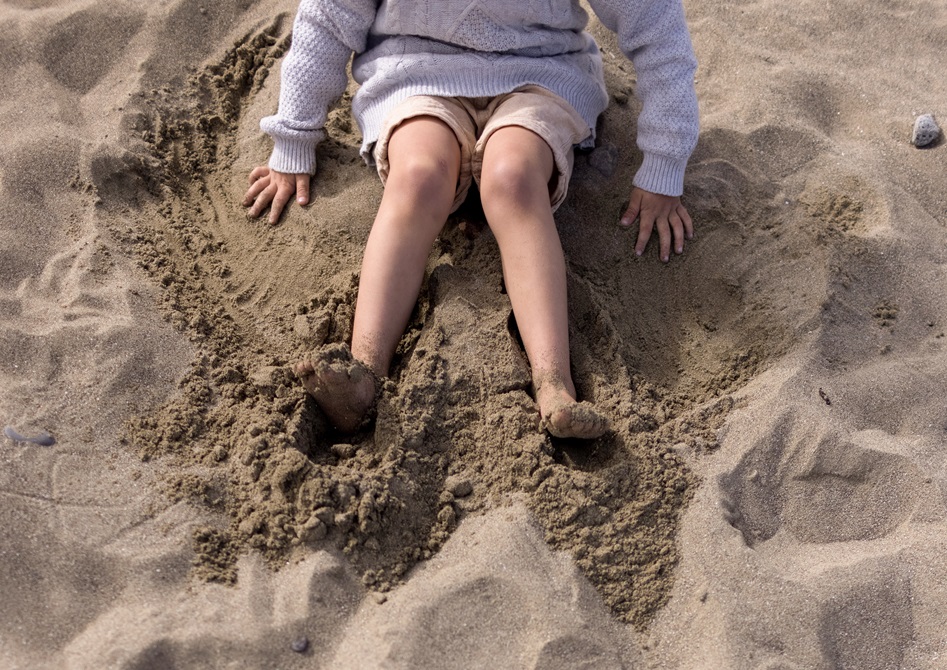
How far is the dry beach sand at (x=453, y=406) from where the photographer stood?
190 cm

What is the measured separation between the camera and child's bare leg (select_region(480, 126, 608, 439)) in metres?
2.22

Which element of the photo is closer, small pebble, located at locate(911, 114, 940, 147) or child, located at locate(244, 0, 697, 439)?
child, located at locate(244, 0, 697, 439)

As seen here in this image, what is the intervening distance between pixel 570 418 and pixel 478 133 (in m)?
0.96

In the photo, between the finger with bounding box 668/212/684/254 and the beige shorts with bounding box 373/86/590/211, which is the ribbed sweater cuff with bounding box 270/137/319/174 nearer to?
the beige shorts with bounding box 373/86/590/211

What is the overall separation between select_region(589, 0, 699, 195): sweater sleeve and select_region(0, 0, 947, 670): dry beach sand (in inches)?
8.2

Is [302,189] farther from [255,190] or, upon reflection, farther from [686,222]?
[686,222]

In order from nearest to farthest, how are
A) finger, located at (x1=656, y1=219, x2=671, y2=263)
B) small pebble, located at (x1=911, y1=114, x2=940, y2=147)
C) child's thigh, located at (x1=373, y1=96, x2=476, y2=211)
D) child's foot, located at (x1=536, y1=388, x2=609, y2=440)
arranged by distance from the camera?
child's foot, located at (x1=536, y1=388, x2=609, y2=440) < child's thigh, located at (x1=373, y1=96, x2=476, y2=211) < finger, located at (x1=656, y1=219, x2=671, y2=263) < small pebble, located at (x1=911, y1=114, x2=940, y2=147)

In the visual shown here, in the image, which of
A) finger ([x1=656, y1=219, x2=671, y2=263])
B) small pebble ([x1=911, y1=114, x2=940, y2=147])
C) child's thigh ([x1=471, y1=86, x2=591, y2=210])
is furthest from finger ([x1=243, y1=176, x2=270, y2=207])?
small pebble ([x1=911, y1=114, x2=940, y2=147])

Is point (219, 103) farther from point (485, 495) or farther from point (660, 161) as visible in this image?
point (485, 495)

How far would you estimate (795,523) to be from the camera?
6.93 feet

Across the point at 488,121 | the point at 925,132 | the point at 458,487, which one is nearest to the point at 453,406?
the point at 458,487

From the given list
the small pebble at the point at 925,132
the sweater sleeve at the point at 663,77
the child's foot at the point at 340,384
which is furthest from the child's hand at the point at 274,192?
the small pebble at the point at 925,132

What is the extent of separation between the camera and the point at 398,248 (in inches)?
89.9

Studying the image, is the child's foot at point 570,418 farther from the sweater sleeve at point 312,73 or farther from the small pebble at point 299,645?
the sweater sleeve at point 312,73
